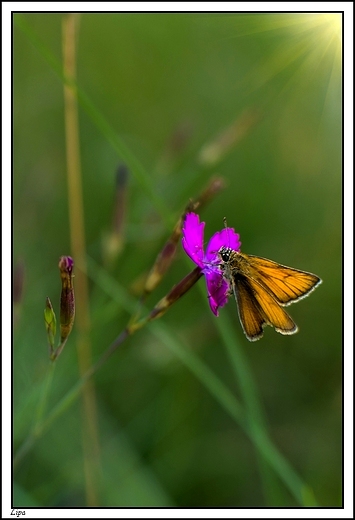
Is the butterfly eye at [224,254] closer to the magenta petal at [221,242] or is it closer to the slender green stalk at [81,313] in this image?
the magenta petal at [221,242]

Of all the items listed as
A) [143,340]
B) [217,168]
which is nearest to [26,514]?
[143,340]

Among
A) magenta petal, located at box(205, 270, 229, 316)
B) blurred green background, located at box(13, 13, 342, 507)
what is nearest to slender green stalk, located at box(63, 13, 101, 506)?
blurred green background, located at box(13, 13, 342, 507)

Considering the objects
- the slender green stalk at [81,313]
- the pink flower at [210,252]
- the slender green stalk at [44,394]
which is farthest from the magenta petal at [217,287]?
the slender green stalk at [81,313]

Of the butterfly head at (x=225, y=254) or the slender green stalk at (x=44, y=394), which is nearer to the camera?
the slender green stalk at (x=44, y=394)

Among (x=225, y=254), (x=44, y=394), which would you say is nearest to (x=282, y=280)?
(x=225, y=254)

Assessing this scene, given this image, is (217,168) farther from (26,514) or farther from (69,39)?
(26,514)

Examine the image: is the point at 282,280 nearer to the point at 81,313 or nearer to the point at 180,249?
the point at 180,249

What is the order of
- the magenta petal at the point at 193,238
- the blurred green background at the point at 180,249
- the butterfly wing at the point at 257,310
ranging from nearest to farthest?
the magenta petal at the point at 193,238 → the butterfly wing at the point at 257,310 → the blurred green background at the point at 180,249
